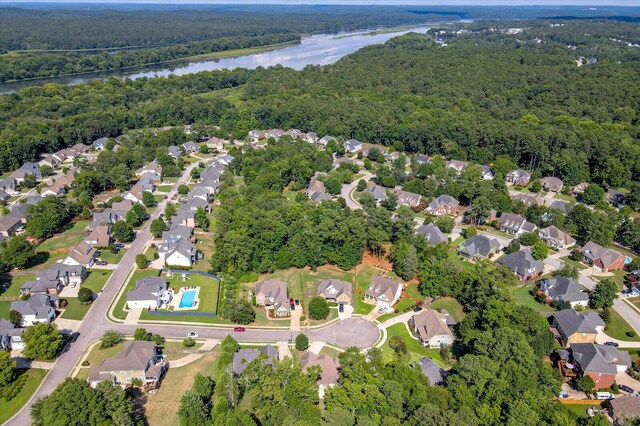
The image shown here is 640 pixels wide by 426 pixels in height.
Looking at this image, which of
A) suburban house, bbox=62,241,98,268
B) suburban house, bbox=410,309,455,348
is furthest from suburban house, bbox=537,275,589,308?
suburban house, bbox=62,241,98,268

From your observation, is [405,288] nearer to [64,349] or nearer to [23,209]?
[64,349]

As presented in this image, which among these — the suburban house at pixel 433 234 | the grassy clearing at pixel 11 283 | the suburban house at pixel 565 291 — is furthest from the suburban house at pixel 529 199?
the grassy clearing at pixel 11 283

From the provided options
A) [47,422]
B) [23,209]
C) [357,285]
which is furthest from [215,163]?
[47,422]

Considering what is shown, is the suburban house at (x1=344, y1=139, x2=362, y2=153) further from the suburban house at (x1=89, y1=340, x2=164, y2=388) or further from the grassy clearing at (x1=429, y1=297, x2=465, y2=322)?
the suburban house at (x1=89, y1=340, x2=164, y2=388)

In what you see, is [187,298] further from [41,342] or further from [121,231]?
[121,231]

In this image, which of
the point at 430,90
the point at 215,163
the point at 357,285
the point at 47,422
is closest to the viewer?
the point at 47,422

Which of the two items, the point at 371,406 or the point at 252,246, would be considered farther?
the point at 252,246
